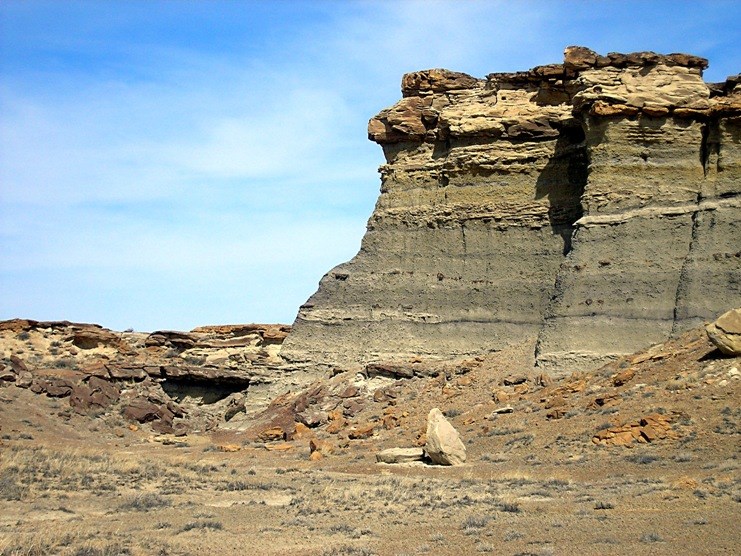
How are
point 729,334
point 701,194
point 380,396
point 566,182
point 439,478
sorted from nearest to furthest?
point 439,478 < point 729,334 < point 701,194 < point 380,396 < point 566,182

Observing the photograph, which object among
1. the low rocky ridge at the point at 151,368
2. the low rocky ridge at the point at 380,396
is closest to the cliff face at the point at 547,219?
the low rocky ridge at the point at 380,396

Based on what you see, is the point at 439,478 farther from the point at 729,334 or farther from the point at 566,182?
the point at 566,182

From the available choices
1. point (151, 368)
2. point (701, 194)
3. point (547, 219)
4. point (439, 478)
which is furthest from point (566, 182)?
point (151, 368)

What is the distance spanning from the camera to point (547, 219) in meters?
34.9

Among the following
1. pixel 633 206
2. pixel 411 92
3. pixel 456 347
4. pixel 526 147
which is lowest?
pixel 456 347

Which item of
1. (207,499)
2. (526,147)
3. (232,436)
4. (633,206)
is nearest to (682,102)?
(633,206)

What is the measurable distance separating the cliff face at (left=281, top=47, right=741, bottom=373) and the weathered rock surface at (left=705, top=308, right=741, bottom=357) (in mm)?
3506

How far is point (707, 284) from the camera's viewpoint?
96.0ft

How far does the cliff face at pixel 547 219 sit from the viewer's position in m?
30.2

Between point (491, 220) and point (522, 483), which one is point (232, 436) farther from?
point (522, 483)

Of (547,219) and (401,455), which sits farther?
(547,219)

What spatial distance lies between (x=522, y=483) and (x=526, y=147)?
17.5m

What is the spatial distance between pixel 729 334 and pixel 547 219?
1063cm

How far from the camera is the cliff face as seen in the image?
3025 centimetres
